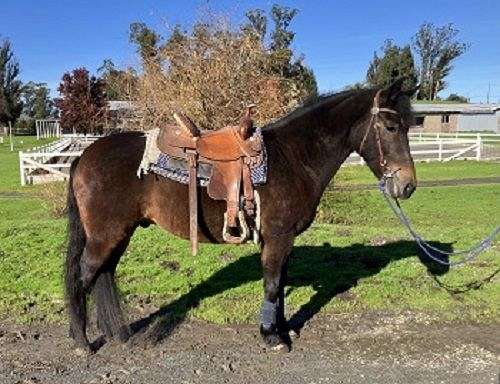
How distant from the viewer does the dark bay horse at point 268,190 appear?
430cm

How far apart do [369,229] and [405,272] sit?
2.73 meters

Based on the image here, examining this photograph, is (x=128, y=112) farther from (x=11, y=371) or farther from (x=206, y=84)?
(x=11, y=371)

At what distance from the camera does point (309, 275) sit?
21.1 ft

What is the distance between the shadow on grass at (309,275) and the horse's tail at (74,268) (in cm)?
52

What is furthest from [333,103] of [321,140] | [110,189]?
[110,189]

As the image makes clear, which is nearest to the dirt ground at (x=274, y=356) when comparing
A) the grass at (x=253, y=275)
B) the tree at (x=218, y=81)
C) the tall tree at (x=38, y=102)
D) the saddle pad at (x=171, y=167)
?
the grass at (x=253, y=275)

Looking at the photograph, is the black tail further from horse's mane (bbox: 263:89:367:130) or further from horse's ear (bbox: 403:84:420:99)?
horse's ear (bbox: 403:84:420:99)

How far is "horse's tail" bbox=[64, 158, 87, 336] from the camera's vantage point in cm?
451

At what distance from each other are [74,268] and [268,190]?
1.77m

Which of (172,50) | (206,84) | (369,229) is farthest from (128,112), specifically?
(369,229)

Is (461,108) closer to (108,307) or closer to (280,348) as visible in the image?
(280,348)

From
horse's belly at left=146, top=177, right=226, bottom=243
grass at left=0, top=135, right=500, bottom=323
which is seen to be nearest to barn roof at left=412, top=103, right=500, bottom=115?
grass at left=0, top=135, right=500, bottom=323

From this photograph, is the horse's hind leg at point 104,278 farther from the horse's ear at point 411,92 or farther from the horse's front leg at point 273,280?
the horse's ear at point 411,92

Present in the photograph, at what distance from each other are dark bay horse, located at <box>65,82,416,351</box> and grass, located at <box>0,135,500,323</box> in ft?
2.72
